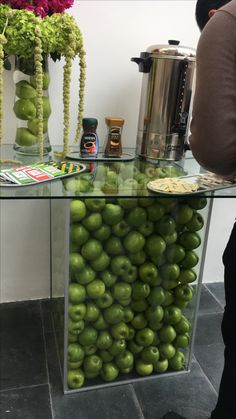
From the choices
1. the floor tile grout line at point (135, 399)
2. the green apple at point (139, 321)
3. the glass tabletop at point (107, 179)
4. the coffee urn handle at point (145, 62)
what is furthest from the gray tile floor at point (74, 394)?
the coffee urn handle at point (145, 62)

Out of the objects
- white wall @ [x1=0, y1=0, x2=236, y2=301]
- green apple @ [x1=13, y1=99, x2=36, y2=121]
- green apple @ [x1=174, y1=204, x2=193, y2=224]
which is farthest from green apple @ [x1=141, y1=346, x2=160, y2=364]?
green apple @ [x1=13, y1=99, x2=36, y2=121]

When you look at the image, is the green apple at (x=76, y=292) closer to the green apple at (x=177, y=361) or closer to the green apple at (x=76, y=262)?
the green apple at (x=76, y=262)

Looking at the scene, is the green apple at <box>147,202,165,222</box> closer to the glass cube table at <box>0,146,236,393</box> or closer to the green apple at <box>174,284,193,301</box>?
the glass cube table at <box>0,146,236,393</box>

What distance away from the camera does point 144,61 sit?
1.12 metres

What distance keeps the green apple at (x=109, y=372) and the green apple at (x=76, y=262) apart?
0.36 meters

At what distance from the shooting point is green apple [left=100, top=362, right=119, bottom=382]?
118 centimetres

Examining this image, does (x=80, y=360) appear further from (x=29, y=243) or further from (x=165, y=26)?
(x=165, y=26)

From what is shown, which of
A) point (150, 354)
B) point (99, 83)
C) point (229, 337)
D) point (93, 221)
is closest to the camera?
point (229, 337)

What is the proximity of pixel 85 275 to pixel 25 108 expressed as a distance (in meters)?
0.51

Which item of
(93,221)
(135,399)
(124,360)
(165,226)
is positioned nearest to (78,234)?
(93,221)

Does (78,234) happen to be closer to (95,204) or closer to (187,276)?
(95,204)

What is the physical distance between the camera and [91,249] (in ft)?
3.37

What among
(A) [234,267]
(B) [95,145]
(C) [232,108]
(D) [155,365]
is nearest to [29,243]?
(B) [95,145]

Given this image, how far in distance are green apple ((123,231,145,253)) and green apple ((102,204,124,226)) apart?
7 centimetres
